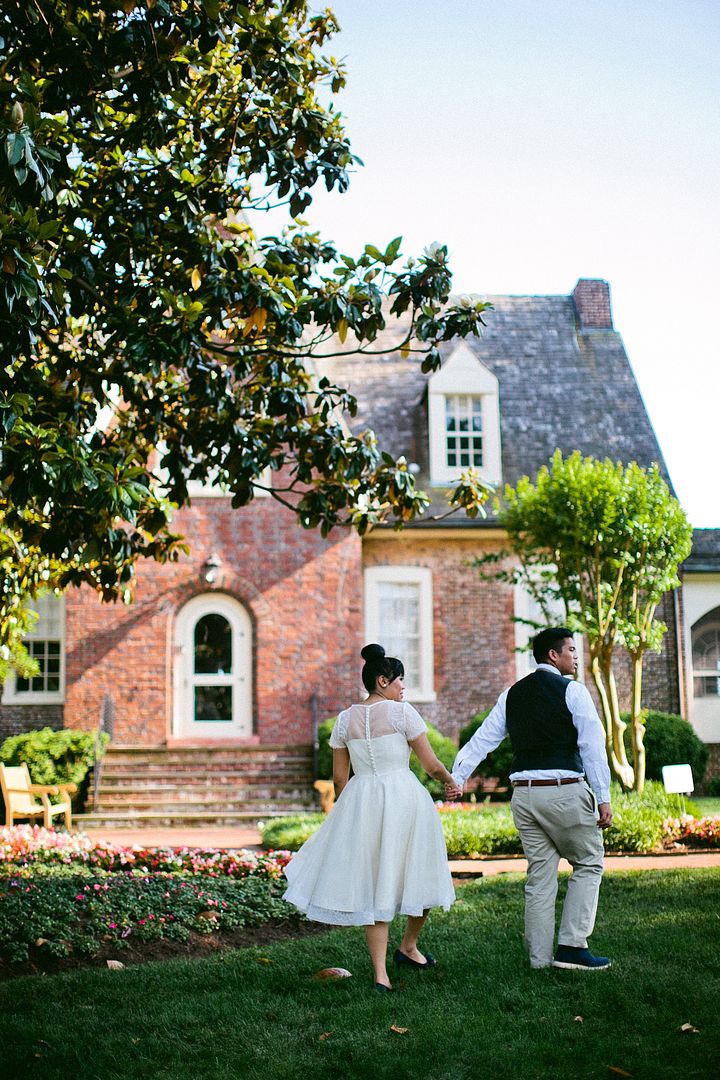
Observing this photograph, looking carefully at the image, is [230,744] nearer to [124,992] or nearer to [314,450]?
[314,450]

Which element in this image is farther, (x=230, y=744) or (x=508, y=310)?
(x=508, y=310)

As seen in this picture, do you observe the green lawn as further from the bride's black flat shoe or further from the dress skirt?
the dress skirt

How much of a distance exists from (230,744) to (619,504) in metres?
7.70

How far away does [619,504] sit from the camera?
13.7m

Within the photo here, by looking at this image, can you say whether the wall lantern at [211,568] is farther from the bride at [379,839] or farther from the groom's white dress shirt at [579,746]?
the groom's white dress shirt at [579,746]

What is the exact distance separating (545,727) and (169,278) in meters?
4.01

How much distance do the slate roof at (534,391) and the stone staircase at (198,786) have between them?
5.02 m

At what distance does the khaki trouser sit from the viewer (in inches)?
223

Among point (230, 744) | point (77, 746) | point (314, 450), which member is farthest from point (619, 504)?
point (77, 746)

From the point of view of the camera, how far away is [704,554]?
19203 millimetres

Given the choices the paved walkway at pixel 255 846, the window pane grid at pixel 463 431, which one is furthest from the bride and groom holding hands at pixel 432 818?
the window pane grid at pixel 463 431

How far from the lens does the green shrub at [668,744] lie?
55.8 feet

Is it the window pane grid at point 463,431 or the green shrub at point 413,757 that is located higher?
the window pane grid at point 463,431

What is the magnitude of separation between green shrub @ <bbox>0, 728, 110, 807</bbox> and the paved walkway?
1037mm
